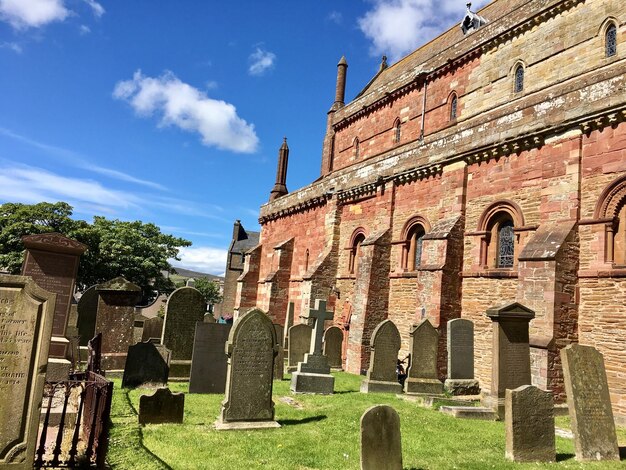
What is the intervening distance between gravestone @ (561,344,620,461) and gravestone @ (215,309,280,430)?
4421 mm

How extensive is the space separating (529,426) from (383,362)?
17.6 ft

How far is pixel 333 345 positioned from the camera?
1585 centimetres

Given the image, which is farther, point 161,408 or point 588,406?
point 161,408

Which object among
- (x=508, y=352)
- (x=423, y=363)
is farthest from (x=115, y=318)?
(x=508, y=352)

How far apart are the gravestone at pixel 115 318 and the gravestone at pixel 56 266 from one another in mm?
1483

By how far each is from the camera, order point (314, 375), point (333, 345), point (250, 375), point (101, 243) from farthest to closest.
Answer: point (101, 243)
point (333, 345)
point (314, 375)
point (250, 375)

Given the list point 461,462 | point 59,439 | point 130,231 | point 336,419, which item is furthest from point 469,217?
→ point 130,231

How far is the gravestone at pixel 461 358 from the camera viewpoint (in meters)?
11.9

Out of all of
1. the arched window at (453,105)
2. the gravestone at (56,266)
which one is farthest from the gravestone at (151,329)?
the arched window at (453,105)

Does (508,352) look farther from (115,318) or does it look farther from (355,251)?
(355,251)

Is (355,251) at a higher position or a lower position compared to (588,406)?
higher

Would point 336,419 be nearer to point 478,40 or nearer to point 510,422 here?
point 510,422

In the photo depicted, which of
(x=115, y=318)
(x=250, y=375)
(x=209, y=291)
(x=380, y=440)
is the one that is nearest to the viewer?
(x=380, y=440)

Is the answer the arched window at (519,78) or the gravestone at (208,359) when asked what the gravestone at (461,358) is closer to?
the gravestone at (208,359)
